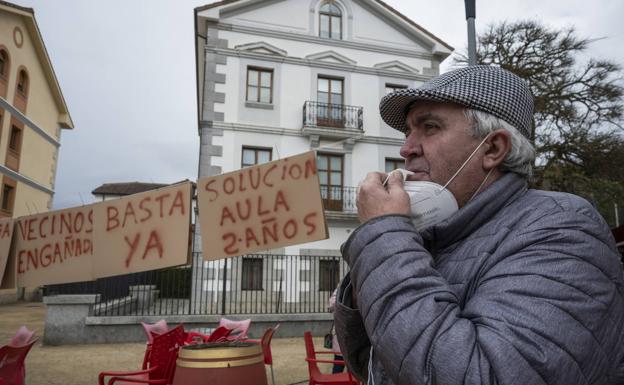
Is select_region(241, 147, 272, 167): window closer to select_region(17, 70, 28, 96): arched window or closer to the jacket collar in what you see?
select_region(17, 70, 28, 96): arched window

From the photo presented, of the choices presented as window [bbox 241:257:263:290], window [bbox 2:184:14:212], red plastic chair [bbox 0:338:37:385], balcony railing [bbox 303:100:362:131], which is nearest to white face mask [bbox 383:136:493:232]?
red plastic chair [bbox 0:338:37:385]

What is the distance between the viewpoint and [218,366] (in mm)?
2592

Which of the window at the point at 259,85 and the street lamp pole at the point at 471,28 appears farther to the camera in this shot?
the window at the point at 259,85

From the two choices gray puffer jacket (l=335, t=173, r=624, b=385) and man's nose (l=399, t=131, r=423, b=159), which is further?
man's nose (l=399, t=131, r=423, b=159)

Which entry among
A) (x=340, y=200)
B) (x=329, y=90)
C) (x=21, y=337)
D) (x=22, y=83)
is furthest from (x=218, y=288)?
(x=22, y=83)

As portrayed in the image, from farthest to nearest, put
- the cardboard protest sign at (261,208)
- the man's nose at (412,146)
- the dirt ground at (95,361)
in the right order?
the dirt ground at (95,361) < the cardboard protest sign at (261,208) < the man's nose at (412,146)

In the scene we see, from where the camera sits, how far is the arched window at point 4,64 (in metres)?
18.9

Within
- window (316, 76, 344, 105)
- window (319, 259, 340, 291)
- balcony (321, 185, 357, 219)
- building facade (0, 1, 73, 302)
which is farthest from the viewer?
building facade (0, 1, 73, 302)

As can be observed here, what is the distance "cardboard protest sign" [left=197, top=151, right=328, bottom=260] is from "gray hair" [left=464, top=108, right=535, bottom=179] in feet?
7.29

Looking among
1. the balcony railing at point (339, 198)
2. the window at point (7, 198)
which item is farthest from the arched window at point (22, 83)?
the balcony railing at point (339, 198)

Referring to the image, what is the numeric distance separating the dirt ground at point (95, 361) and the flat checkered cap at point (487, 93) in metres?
5.98

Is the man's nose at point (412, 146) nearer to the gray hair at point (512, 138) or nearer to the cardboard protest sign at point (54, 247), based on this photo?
the gray hair at point (512, 138)

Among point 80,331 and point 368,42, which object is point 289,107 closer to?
point 368,42

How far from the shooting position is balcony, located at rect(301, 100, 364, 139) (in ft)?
52.8
